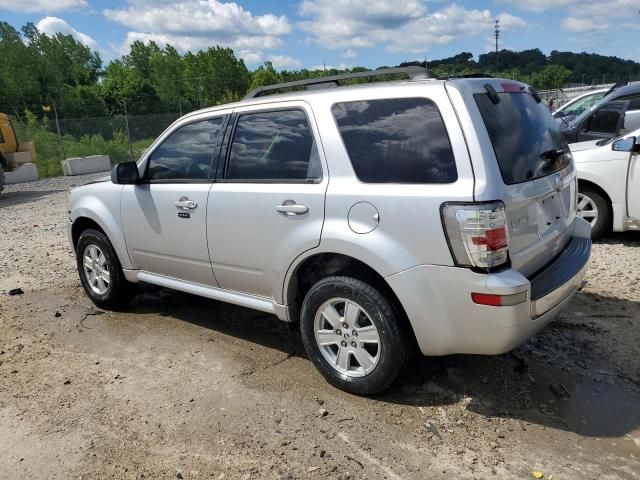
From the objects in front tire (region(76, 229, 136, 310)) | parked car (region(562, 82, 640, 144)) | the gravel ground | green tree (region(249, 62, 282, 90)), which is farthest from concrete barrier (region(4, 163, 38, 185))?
green tree (region(249, 62, 282, 90))

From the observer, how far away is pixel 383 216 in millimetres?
3191

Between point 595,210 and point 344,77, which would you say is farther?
point 595,210

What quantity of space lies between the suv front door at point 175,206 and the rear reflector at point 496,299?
2.14 meters

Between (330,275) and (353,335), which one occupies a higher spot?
(330,275)

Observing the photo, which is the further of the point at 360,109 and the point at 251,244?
the point at 251,244

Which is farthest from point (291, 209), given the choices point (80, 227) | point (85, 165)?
point (85, 165)

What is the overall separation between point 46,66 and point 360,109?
161 feet

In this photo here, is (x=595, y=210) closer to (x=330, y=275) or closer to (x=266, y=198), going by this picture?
(x=330, y=275)

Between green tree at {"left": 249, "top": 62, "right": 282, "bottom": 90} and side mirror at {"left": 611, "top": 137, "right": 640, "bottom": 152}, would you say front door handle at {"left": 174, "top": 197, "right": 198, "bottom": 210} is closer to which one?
side mirror at {"left": 611, "top": 137, "right": 640, "bottom": 152}

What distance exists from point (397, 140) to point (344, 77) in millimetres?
995

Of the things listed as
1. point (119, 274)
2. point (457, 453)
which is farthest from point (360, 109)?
point (119, 274)

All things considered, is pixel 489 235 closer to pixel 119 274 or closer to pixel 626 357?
pixel 626 357

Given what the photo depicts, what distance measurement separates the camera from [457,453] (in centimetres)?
298

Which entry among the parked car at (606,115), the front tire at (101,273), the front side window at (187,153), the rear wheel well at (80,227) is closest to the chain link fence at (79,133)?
the rear wheel well at (80,227)
